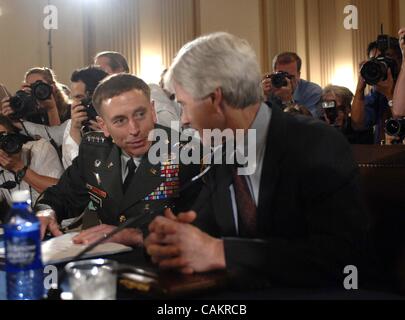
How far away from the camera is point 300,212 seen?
127 cm

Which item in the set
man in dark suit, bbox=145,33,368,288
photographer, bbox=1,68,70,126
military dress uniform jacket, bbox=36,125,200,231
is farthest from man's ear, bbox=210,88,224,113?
photographer, bbox=1,68,70,126

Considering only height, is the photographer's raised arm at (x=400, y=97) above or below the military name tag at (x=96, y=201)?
above

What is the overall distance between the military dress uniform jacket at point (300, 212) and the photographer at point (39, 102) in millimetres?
1603

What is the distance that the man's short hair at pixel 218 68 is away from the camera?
126cm

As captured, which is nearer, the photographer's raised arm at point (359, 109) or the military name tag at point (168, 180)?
the military name tag at point (168, 180)

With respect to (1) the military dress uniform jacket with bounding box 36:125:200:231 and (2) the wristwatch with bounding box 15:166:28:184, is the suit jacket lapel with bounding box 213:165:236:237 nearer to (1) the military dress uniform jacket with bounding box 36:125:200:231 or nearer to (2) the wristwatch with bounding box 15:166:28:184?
(1) the military dress uniform jacket with bounding box 36:125:200:231

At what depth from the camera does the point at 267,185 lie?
1261mm

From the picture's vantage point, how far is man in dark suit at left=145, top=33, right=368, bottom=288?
1123 mm

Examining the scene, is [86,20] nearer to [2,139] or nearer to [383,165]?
[2,139]

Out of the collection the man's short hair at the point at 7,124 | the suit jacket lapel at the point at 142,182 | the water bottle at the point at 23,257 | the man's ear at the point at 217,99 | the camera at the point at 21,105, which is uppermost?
the camera at the point at 21,105

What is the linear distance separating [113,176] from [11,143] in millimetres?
736

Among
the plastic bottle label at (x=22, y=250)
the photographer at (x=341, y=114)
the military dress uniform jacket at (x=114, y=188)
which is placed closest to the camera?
the plastic bottle label at (x=22, y=250)

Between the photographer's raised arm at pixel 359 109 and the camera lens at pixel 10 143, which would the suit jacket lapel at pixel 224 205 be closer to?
the camera lens at pixel 10 143

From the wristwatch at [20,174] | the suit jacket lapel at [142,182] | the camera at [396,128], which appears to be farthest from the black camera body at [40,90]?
the camera at [396,128]
